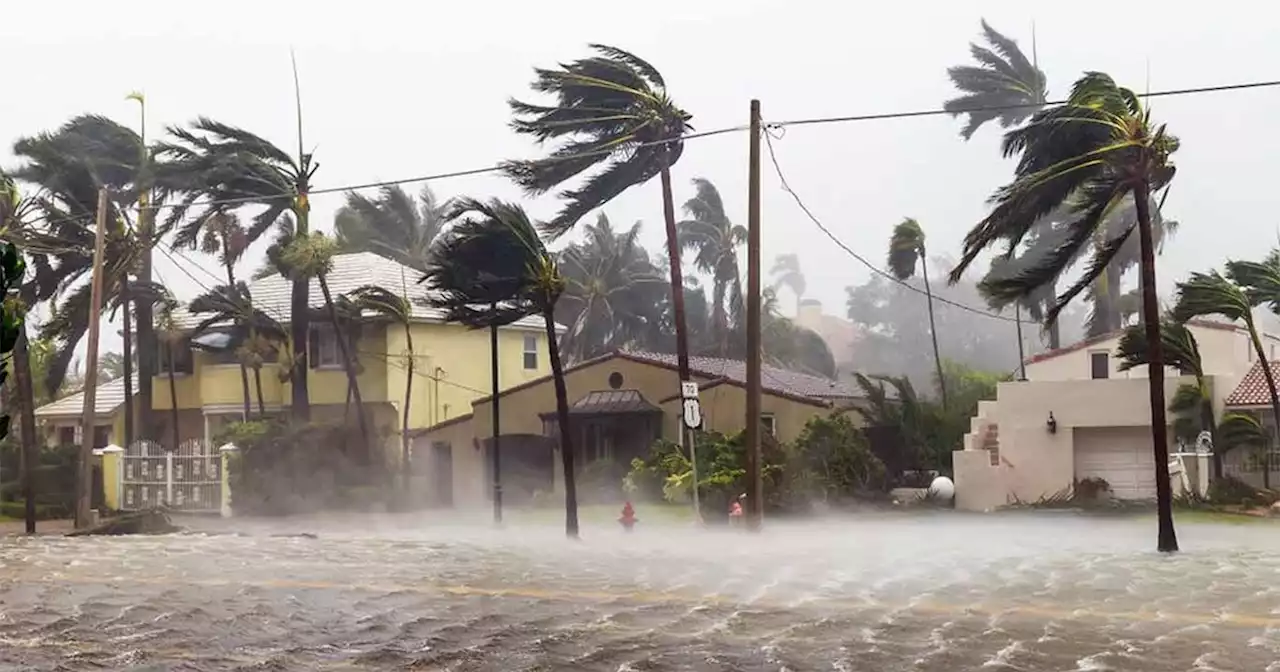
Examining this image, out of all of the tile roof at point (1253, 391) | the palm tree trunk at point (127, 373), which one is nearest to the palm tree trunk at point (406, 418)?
the palm tree trunk at point (127, 373)

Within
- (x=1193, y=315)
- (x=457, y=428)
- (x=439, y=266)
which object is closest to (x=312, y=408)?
(x=457, y=428)

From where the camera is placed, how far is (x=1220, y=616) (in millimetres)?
14742

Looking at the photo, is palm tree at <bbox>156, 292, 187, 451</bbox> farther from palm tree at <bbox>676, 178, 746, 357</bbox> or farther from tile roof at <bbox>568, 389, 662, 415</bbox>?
palm tree at <bbox>676, 178, 746, 357</bbox>

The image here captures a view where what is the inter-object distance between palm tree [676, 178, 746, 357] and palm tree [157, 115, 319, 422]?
21.9 metres

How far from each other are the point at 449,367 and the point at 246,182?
7.47m

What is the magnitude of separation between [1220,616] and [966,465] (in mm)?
16876

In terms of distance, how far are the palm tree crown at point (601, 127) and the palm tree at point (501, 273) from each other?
15.8 ft

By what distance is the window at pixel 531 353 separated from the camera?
144 ft

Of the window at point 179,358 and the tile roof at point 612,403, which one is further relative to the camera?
the window at point 179,358

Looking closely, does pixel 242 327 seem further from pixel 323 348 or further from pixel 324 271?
pixel 324 271

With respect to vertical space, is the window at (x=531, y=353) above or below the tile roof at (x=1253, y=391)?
above

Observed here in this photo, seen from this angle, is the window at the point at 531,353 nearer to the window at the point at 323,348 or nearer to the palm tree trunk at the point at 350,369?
the palm tree trunk at the point at 350,369

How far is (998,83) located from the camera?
47.1 meters

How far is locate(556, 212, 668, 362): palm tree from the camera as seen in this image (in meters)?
54.3
